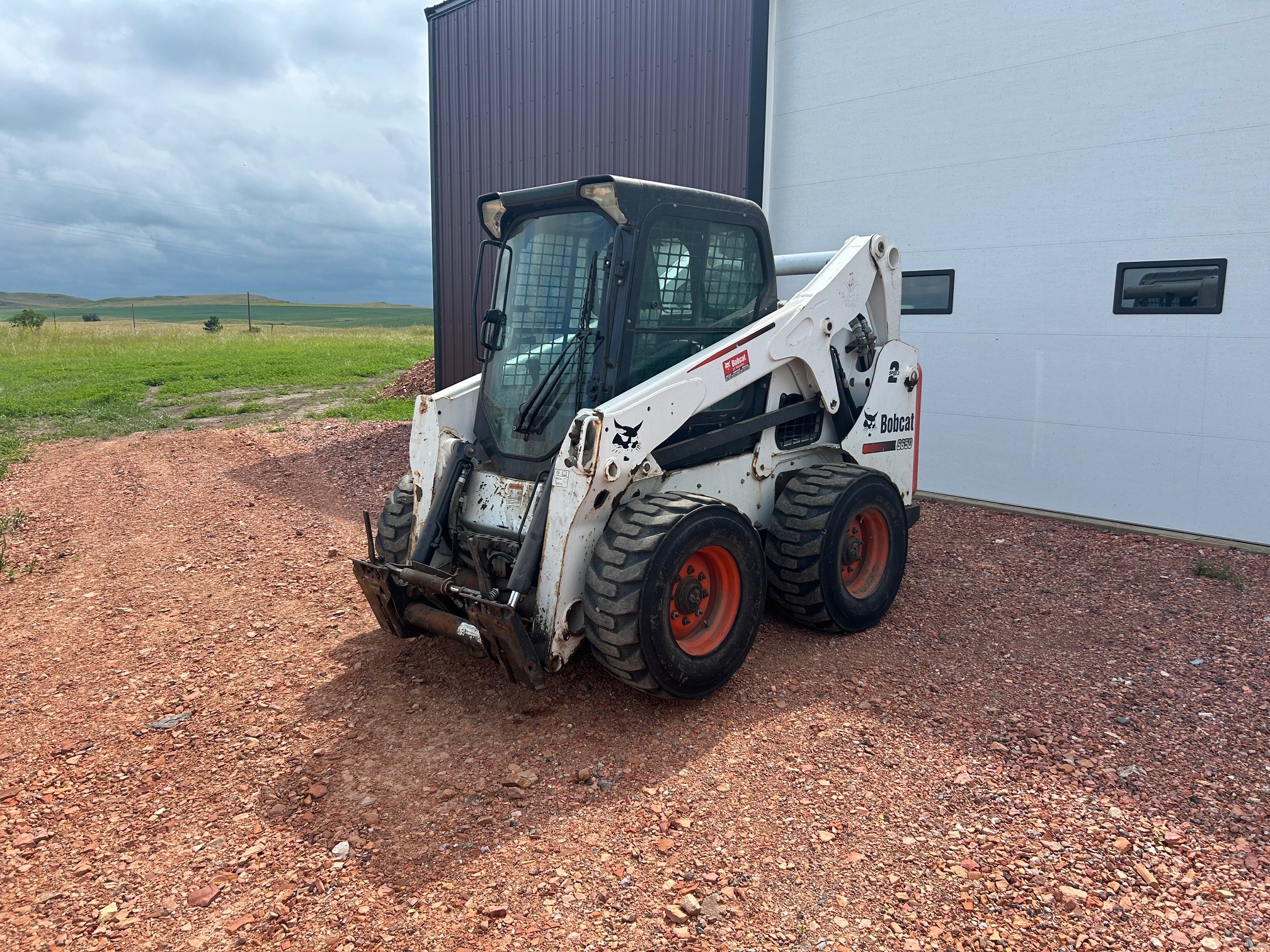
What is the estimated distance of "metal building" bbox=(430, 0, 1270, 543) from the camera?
22.8 feet

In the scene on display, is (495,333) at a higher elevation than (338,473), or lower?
higher

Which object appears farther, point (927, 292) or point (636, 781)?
point (927, 292)

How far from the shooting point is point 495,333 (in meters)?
5.10

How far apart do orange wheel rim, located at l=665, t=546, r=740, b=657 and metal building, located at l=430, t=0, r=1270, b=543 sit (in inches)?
190

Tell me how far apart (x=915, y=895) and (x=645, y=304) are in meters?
3.00

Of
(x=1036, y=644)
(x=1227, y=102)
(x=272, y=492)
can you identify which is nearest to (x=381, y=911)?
(x=1036, y=644)

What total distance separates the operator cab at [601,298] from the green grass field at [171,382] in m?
8.51

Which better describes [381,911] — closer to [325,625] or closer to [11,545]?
[325,625]

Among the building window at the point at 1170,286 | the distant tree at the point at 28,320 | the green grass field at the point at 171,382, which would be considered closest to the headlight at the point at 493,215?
the building window at the point at 1170,286

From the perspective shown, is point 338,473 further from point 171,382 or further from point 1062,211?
point 171,382

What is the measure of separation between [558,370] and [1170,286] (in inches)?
216

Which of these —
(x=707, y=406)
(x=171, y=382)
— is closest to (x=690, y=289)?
(x=707, y=406)

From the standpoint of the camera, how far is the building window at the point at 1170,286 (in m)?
7.02

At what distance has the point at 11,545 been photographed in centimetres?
727
